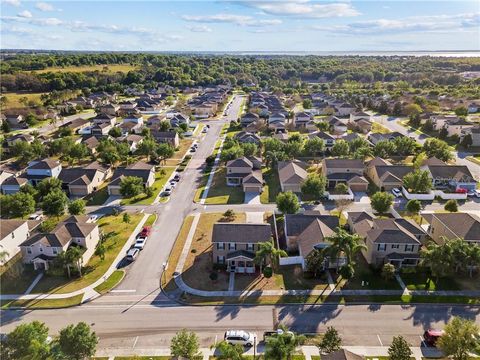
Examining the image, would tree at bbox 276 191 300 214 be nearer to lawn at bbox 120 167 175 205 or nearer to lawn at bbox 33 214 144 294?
lawn at bbox 33 214 144 294

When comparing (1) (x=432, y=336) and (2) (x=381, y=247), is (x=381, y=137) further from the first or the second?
(1) (x=432, y=336)

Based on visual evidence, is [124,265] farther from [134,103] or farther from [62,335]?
[134,103]

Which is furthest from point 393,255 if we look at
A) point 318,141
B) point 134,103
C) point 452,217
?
point 134,103

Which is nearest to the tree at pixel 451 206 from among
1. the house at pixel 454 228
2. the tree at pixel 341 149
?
the house at pixel 454 228

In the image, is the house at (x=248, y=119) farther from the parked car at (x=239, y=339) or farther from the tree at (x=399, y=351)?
the tree at (x=399, y=351)

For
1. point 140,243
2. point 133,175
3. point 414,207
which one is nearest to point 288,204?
point 414,207

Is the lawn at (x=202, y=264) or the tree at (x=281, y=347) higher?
the tree at (x=281, y=347)
